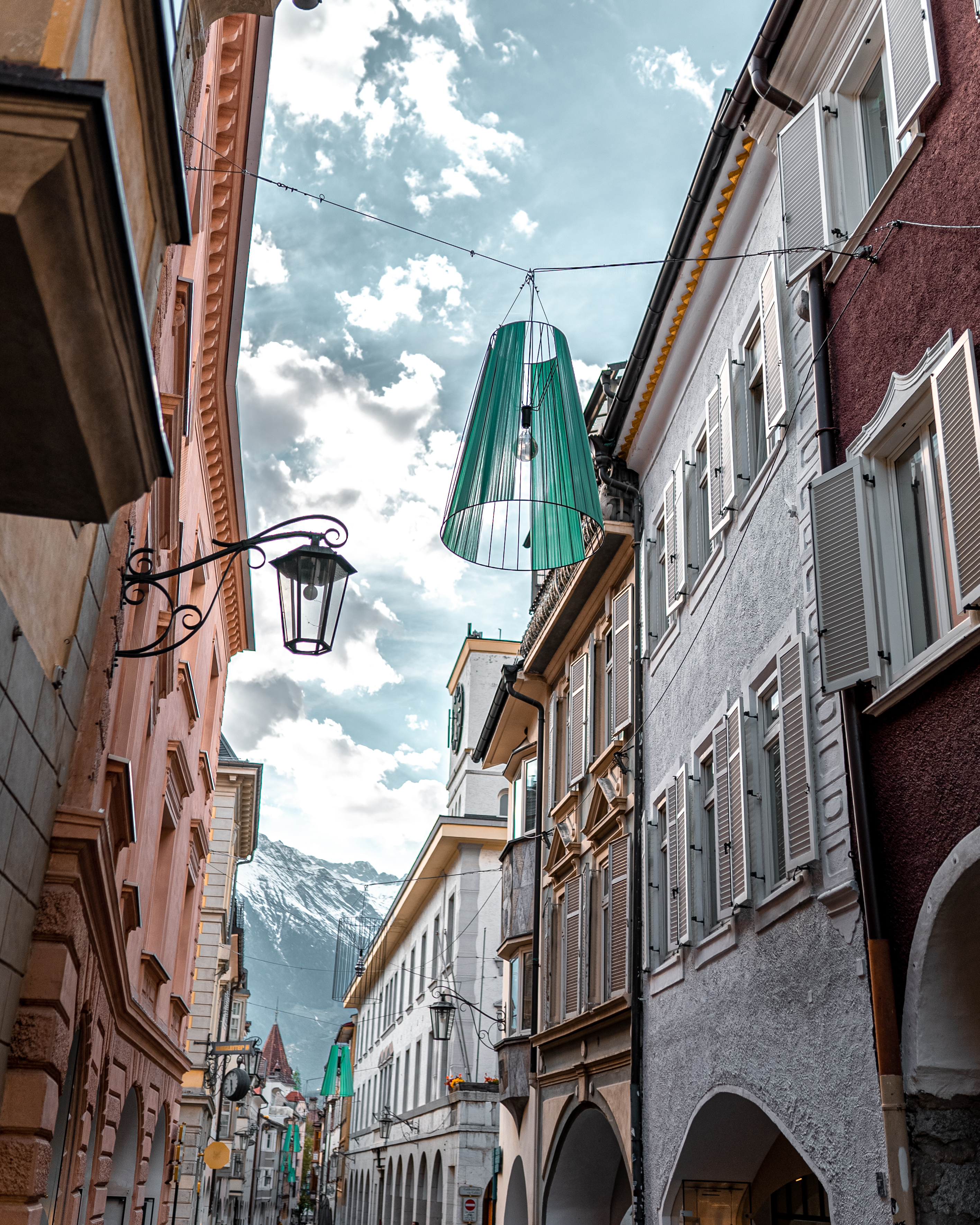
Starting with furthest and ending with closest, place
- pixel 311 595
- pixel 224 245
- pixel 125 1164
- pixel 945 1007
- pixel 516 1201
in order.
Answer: pixel 516 1201, pixel 224 245, pixel 125 1164, pixel 311 595, pixel 945 1007

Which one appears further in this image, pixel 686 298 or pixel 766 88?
pixel 686 298

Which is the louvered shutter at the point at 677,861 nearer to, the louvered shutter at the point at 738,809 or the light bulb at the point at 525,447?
the louvered shutter at the point at 738,809

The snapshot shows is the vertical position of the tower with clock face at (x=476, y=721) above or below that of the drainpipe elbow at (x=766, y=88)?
above

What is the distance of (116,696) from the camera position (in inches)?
401

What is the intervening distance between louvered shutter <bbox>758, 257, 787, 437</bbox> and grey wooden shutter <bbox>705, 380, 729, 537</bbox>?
1.07 metres

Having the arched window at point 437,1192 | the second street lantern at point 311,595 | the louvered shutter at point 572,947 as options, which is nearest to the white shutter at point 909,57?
the second street lantern at point 311,595

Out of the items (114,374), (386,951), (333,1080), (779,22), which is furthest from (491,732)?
(333,1080)

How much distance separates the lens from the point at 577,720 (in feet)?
61.5

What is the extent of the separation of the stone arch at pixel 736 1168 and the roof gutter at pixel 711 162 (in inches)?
309

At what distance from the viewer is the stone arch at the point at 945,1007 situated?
6523mm

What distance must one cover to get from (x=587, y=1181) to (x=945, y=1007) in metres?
12.4

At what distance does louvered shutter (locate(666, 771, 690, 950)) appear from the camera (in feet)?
39.0

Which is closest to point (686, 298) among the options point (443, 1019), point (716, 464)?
point (716, 464)

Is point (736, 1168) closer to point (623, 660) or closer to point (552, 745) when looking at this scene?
point (623, 660)
